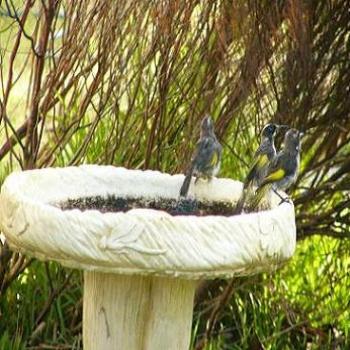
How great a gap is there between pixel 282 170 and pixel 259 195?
0.40 feet

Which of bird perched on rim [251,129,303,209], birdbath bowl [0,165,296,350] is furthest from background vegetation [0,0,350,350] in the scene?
bird perched on rim [251,129,303,209]

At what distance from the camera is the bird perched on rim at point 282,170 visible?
127 inches

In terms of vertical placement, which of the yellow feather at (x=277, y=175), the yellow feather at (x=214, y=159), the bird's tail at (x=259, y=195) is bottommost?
the bird's tail at (x=259, y=195)

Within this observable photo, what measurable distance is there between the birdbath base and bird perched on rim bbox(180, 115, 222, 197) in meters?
0.36

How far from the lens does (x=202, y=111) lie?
4.25 m

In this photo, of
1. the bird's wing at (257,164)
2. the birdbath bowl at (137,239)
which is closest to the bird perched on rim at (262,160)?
the bird's wing at (257,164)

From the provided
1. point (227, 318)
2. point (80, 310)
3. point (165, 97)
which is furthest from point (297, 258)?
point (165, 97)

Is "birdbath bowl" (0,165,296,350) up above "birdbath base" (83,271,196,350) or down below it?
above

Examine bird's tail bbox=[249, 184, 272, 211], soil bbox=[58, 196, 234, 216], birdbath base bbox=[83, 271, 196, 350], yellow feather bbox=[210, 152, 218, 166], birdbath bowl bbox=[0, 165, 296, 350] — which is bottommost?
birdbath base bbox=[83, 271, 196, 350]

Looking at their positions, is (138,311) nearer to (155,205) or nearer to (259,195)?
(155,205)

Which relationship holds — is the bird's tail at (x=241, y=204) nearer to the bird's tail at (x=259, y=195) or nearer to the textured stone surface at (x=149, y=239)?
the bird's tail at (x=259, y=195)

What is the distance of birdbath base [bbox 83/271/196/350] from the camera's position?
3.18 m

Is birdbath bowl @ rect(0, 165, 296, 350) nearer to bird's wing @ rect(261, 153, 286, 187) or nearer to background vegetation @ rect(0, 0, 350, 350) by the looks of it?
bird's wing @ rect(261, 153, 286, 187)

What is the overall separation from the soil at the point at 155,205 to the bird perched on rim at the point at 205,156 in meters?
0.07
